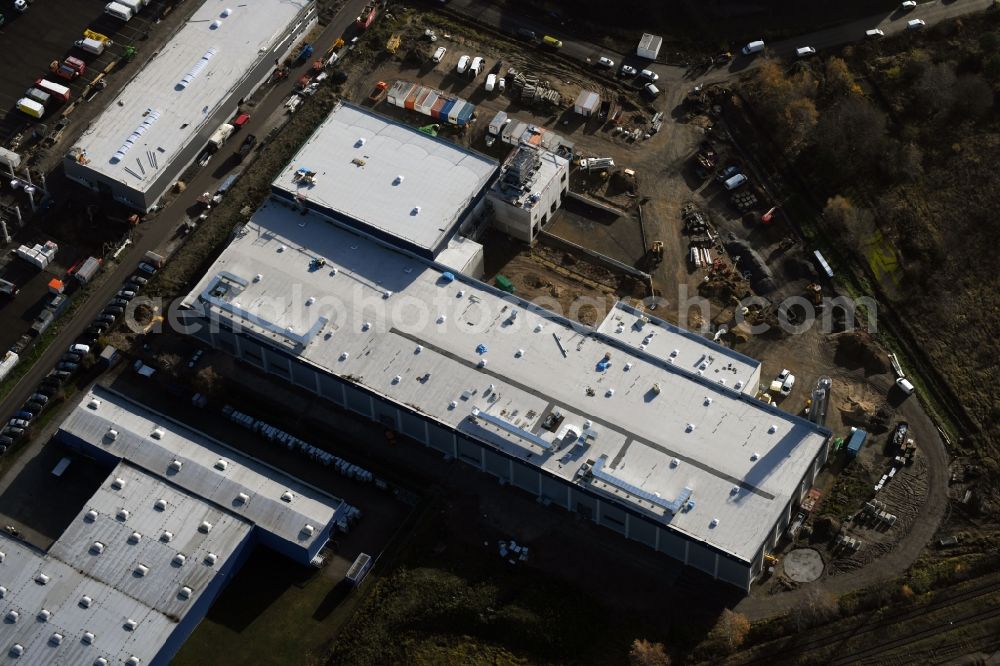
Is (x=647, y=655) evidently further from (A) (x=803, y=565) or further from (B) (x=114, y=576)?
(B) (x=114, y=576)

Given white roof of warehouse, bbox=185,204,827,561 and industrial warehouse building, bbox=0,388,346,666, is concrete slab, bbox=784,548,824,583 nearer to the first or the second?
white roof of warehouse, bbox=185,204,827,561

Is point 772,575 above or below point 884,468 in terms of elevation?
below

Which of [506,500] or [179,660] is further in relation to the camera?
[506,500]

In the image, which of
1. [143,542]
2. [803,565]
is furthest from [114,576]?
[803,565]

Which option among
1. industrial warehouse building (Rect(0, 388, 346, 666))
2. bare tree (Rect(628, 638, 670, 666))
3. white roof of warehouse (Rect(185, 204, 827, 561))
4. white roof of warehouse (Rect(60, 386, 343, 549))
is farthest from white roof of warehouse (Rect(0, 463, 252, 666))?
bare tree (Rect(628, 638, 670, 666))

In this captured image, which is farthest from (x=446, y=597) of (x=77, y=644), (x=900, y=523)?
(x=900, y=523)

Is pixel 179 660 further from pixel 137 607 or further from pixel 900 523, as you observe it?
pixel 900 523

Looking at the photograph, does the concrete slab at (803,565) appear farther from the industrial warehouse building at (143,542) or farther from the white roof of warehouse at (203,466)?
the white roof of warehouse at (203,466)
